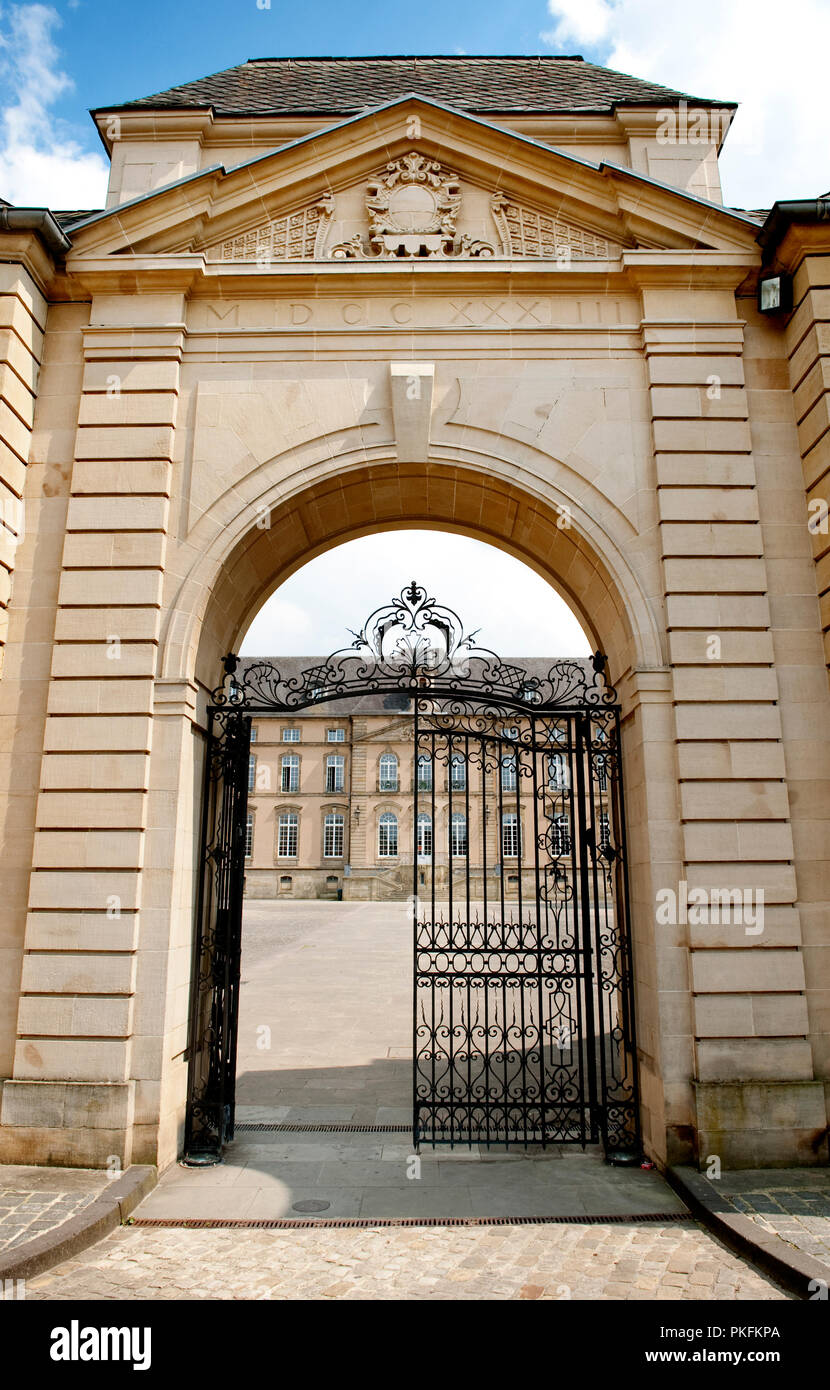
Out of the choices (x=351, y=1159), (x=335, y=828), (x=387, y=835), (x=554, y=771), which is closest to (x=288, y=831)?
(x=335, y=828)

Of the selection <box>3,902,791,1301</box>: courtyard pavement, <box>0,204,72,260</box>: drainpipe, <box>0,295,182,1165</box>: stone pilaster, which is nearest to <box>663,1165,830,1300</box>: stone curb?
<box>3,902,791,1301</box>: courtyard pavement

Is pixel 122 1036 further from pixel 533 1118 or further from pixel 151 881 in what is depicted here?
pixel 533 1118

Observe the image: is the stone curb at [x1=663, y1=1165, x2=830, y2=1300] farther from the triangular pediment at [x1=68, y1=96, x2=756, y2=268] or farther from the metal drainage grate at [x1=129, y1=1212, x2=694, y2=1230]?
the triangular pediment at [x1=68, y1=96, x2=756, y2=268]

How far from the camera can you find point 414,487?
25.9ft

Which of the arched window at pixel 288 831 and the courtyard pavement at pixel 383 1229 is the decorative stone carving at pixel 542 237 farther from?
the arched window at pixel 288 831

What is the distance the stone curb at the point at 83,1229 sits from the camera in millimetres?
4570

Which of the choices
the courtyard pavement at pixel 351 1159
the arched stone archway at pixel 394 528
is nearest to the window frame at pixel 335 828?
A: the courtyard pavement at pixel 351 1159

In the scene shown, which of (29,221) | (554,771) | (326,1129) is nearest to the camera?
(29,221)

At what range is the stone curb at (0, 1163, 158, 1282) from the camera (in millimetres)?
4570

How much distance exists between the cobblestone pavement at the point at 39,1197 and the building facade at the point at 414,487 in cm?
20

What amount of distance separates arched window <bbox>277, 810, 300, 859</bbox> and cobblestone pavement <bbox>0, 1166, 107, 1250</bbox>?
47769 millimetres

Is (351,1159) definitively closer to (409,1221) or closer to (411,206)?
(409,1221)

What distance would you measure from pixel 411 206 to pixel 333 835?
153 ft

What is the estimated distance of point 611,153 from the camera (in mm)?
8086
